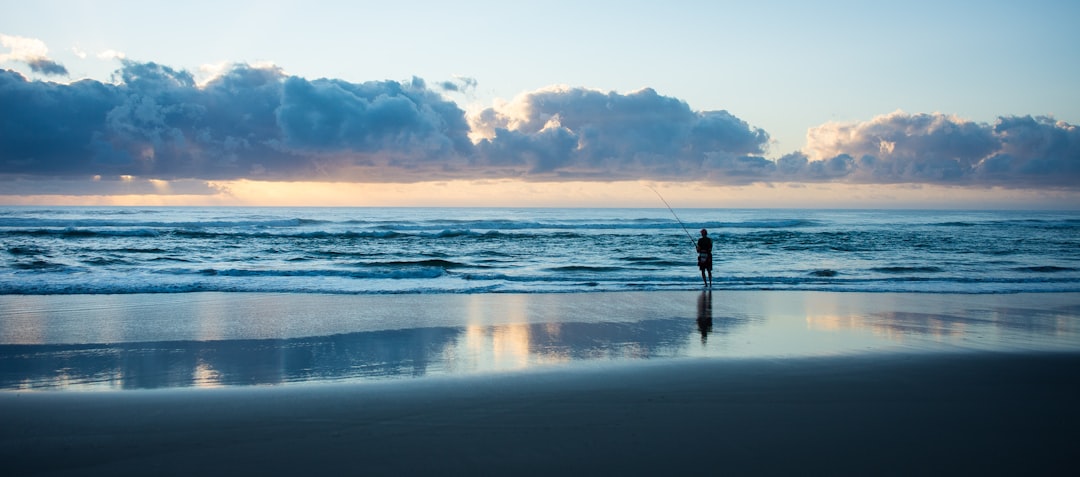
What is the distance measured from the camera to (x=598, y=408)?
525 centimetres


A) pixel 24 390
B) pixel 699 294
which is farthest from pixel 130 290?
pixel 699 294

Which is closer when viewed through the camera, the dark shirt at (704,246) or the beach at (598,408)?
the beach at (598,408)

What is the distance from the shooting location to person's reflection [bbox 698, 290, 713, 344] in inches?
355

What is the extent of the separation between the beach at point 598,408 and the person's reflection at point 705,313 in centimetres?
14

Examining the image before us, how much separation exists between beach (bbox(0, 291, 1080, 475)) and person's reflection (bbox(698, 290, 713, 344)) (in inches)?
5.3

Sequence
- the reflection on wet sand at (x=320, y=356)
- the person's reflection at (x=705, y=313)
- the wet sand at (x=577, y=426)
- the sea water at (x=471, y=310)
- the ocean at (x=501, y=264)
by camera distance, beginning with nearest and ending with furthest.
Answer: the wet sand at (x=577, y=426), the reflection on wet sand at (x=320, y=356), the sea water at (x=471, y=310), the person's reflection at (x=705, y=313), the ocean at (x=501, y=264)

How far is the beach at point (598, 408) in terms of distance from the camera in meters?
4.20

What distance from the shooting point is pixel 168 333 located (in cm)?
864

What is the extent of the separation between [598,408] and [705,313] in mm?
5993

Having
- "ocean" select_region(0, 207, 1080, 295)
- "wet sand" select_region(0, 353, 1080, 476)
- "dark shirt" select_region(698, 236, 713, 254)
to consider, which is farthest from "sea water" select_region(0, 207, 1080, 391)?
"dark shirt" select_region(698, 236, 713, 254)

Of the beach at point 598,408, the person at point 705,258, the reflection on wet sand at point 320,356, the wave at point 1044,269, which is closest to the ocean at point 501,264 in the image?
→ the wave at point 1044,269

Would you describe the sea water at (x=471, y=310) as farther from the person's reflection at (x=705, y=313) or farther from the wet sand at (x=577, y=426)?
the wet sand at (x=577, y=426)

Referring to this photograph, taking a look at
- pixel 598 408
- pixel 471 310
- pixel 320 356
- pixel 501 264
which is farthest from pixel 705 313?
pixel 501 264

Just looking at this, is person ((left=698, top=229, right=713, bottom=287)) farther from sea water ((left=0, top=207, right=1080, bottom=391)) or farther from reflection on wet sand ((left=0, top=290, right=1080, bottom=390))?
reflection on wet sand ((left=0, top=290, right=1080, bottom=390))
